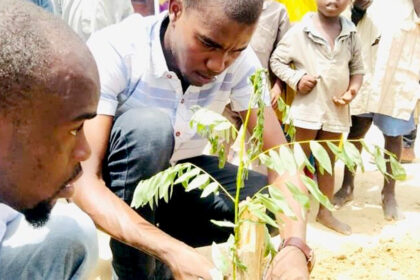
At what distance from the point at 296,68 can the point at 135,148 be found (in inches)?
69.4

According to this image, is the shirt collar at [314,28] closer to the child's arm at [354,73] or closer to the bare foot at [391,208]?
the child's arm at [354,73]

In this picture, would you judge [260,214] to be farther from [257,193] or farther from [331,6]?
[331,6]

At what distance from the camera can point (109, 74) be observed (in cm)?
229

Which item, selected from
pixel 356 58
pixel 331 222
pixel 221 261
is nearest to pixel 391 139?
pixel 356 58

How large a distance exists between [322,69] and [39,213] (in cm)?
238

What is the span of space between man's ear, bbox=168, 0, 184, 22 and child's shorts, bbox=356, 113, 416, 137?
2.13 metres

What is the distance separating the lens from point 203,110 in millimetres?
1621

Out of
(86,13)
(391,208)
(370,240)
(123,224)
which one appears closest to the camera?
(123,224)

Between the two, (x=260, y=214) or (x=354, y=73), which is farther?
(x=354, y=73)

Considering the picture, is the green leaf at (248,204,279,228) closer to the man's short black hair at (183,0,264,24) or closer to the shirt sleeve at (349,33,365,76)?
the man's short black hair at (183,0,264,24)

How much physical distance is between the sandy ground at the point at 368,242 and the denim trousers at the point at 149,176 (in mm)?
538

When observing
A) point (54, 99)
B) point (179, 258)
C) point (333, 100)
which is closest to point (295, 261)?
point (179, 258)

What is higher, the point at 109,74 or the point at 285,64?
the point at 109,74

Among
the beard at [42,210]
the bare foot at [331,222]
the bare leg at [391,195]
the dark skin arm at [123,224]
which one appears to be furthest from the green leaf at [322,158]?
the bare leg at [391,195]
